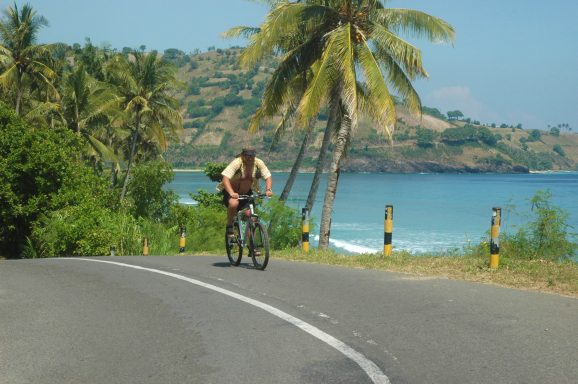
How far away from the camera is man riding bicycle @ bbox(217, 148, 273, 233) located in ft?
35.3

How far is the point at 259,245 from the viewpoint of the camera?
36.1 ft

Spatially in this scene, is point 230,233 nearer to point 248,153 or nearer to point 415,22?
point 248,153

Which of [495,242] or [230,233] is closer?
[495,242]

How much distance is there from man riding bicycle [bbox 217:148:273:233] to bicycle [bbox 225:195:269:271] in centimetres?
16

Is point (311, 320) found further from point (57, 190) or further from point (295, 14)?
point (57, 190)

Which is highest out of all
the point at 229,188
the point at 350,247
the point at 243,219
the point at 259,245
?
the point at 229,188

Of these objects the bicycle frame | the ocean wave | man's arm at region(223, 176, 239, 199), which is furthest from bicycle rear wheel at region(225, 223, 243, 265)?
the ocean wave

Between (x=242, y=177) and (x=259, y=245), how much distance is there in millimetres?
1176

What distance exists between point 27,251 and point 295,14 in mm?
15933

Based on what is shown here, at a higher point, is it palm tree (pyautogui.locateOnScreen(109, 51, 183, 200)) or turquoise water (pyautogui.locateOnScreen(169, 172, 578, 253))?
palm tree (pyautogui.locateOnScreen(109, 51, 183, 200))

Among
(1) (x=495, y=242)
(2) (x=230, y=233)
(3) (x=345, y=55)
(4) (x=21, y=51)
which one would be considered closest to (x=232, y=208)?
(2) (x=230, y=233)

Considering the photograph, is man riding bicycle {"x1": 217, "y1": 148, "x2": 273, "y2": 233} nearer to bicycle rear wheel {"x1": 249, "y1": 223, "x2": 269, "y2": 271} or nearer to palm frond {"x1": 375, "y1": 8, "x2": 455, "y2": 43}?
bicycle rear wheel {"x1": 249, "y1": 223, "x2": 269, "y2": 271}

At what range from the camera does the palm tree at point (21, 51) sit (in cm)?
3850

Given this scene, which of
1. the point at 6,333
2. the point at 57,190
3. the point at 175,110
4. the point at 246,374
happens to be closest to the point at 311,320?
the point at 246,374
